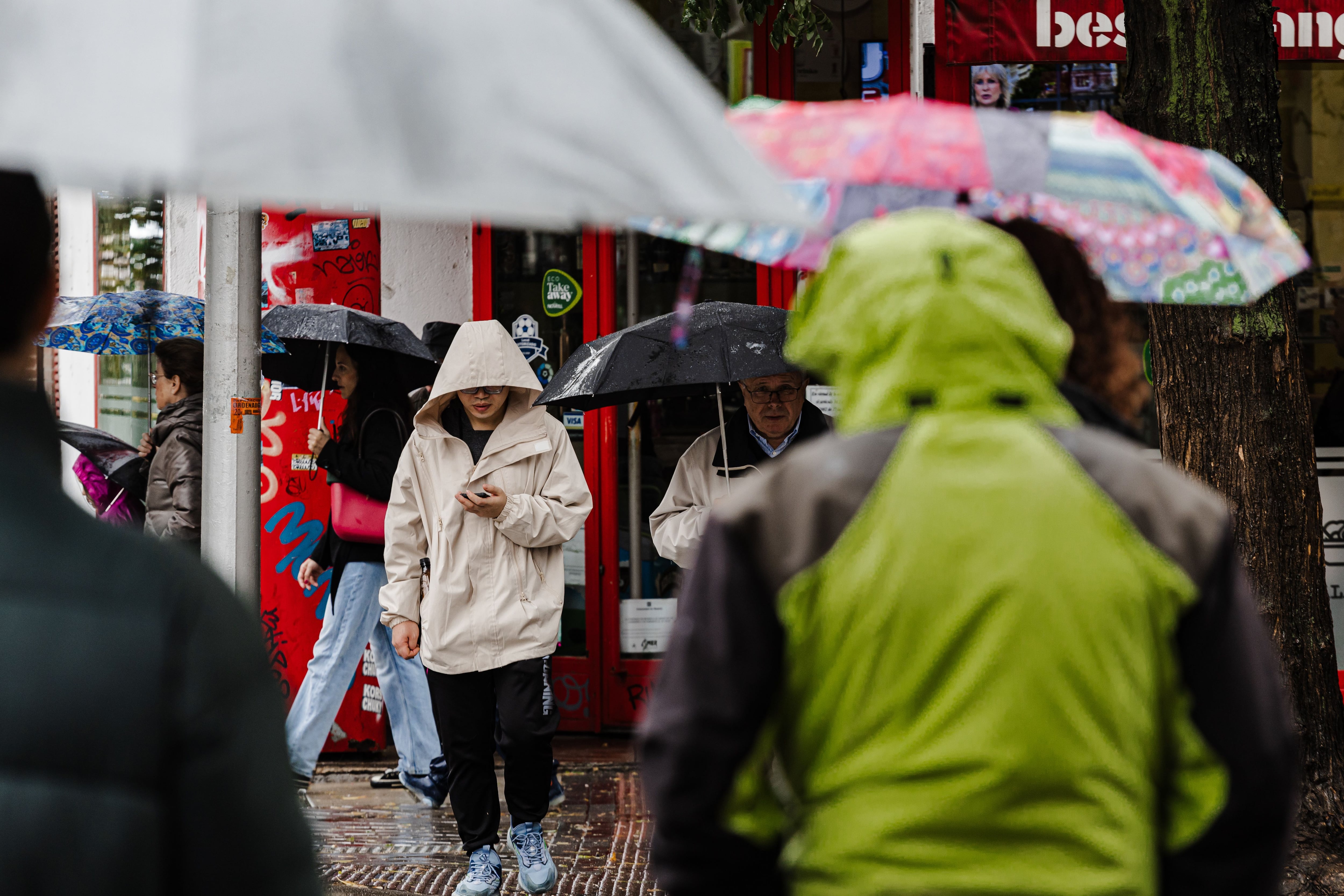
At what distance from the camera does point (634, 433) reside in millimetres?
7492

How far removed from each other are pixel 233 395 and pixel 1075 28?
4195 millimetres

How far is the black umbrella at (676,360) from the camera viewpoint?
199 inches

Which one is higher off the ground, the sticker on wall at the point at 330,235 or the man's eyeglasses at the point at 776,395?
the sticker on wall at the point at 330,235

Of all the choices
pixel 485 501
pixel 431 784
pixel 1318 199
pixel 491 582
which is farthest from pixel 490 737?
pixel 1318 199

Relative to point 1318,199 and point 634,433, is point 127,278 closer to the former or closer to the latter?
point 634,433

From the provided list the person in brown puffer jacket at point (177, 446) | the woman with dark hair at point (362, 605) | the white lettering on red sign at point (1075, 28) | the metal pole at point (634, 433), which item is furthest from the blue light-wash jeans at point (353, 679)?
the white lettering on red sign at point (1075, 28)

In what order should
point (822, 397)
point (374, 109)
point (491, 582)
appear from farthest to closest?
point (822, 397) → point (491, 582) → point (374, 109)

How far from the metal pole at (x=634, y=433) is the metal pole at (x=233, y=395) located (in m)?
3.18

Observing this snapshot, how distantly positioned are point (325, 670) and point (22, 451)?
17.3ft

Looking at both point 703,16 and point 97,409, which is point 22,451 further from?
point 97,409

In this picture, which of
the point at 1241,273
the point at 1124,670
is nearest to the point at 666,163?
the point at 1124,670

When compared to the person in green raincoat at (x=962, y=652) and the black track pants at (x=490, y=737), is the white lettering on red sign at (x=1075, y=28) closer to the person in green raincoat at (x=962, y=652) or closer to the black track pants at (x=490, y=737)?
the black track pants at (x=490, y=737)

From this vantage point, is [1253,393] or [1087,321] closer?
[1087,321]

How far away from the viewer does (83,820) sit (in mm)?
1247
